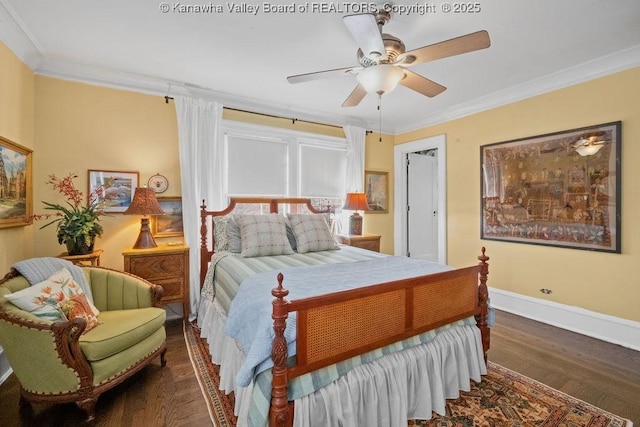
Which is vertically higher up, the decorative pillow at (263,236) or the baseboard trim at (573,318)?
the decorative pillow at (263,236)

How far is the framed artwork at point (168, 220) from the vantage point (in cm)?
337

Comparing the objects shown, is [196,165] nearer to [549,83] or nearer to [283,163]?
[283,163]

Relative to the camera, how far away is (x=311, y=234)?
10.5 ft

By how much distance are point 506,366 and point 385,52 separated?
2545mm

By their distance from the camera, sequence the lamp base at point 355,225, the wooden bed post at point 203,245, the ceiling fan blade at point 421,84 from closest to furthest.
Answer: the ceiling fan blade at point 421,84 → the wooden bed post at point 203,245 → the lamp base at point 355,225

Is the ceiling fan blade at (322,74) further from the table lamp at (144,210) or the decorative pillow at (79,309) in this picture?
the decorative pillow at (79,309)

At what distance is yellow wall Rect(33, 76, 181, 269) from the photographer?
2.88 metres

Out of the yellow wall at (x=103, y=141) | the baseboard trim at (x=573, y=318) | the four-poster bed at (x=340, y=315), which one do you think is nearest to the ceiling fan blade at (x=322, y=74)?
the four-poster bed at (x=340, y=315)

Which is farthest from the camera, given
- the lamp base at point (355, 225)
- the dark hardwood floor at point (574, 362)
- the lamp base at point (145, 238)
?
the lamp base at point (355, 225)

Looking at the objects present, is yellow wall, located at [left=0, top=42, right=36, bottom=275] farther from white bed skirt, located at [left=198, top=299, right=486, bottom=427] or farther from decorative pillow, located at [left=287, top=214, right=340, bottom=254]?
decorative pillow, located at [left=287, top=214, right=340, bottom=254]

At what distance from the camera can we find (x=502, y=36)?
241 centimetres

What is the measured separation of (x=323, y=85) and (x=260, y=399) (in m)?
3.06

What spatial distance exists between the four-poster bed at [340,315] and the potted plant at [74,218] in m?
1.12

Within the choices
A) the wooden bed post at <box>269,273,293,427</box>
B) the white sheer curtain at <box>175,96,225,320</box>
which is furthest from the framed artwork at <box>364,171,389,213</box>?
the wooden bed post at <box>269,273,293,427</box>
